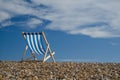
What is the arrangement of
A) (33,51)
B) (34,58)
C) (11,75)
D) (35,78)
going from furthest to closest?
(34,58)
(33,51)
(11,75)
(35,78)

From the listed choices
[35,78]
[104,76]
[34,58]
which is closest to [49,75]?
[35,78]

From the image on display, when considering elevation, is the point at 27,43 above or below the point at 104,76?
above

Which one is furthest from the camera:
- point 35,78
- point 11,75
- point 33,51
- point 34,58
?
point 34,58

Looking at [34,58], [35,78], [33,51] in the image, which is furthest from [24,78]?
[34,58]

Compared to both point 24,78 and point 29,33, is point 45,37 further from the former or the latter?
point 24,78

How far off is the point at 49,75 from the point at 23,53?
236 inches

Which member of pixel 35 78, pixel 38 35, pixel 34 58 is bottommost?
pixel 35 78

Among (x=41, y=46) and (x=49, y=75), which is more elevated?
(x=41, y=46)

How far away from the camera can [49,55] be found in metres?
14.1

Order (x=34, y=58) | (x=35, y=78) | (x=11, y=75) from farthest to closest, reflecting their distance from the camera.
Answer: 1. (x=34, y=58)
2. (x=11, y=75)
3. (x=35, y=78)

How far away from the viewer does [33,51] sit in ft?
45.2

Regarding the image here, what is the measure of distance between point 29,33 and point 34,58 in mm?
1232

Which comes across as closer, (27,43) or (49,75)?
(49,75)

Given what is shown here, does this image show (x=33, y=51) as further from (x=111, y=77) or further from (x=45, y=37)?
(x=111, y=77)
